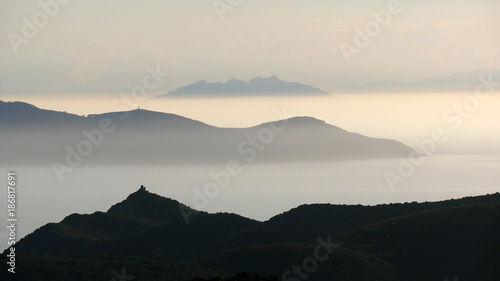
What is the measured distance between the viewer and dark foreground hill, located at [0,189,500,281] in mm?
89250

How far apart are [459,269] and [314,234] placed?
26034mm

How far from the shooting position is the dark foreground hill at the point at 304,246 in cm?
8925

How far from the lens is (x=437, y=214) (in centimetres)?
10275

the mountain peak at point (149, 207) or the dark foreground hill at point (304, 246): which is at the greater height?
the mountain peak at point (149, 207)

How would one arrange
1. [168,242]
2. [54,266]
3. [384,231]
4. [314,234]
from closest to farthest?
[54,266] → [384,231] → [314,234] → [168,242]

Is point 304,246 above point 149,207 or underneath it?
underneath

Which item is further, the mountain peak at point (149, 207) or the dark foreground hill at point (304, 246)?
the mountain peak at point (149, 207)

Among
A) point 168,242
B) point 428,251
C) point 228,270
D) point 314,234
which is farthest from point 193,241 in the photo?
point 428,251

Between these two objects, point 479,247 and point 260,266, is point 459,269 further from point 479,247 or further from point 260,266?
point 260,266

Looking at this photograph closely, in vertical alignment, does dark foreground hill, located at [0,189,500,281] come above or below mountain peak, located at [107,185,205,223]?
below

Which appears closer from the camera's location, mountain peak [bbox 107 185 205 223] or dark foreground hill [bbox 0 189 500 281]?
dark foreground hill [bbox 0 189 500 281]

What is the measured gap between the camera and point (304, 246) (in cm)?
9600

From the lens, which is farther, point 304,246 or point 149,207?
point 149,207

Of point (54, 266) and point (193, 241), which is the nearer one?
point (54, 266)
